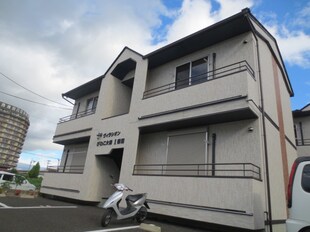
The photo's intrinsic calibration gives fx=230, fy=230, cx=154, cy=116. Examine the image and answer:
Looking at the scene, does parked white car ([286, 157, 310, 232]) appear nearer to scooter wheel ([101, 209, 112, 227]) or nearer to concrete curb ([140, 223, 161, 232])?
concrete curb ([140, 223, 161, 232])

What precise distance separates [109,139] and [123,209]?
4777 mm

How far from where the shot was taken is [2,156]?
A: 291ft

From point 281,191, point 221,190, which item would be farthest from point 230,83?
point 281,191

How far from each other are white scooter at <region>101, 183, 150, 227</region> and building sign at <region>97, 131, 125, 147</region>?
3743mm

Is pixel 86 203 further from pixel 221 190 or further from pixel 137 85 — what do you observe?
pixel 221 190

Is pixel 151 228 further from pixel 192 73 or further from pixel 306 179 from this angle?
pixel 192 73

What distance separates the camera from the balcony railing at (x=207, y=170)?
267 inches

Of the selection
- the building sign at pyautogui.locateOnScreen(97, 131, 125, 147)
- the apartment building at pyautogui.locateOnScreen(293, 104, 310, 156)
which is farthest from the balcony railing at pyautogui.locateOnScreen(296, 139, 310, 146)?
the building sign at pyautogui.locateOnScreen(97, 131, 125, 147)

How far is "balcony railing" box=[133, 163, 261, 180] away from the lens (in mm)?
6777

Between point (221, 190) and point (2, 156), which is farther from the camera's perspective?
point (2, 156)

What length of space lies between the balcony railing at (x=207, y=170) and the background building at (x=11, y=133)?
93.9 metres

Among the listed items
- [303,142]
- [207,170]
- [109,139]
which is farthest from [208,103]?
[303,142]

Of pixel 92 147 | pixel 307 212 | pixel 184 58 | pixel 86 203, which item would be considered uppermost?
pixel 184 58

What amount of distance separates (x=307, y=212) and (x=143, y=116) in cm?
676
